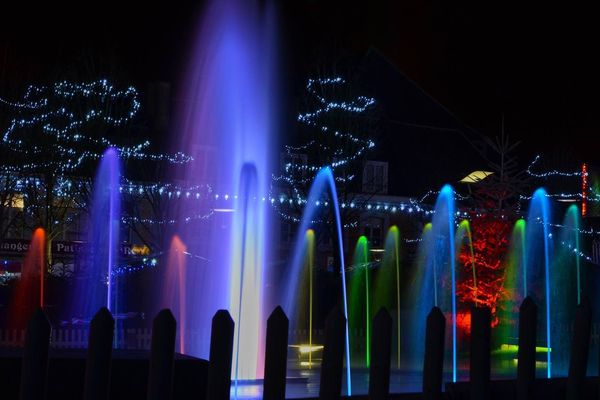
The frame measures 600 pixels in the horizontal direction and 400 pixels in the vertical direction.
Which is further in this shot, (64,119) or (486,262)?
(64,119)

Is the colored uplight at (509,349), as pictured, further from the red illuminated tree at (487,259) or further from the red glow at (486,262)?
the red glow at (486,262)

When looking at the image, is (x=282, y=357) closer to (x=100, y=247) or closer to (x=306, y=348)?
(x=306, y=348)

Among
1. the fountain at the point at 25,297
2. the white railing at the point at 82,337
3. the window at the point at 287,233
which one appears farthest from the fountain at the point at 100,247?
the window at the point at 287,233

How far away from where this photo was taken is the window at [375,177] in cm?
4322

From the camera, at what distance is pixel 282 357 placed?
4859 mm

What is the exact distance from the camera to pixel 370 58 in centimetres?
4959

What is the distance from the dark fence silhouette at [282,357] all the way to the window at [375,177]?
36.5 meters

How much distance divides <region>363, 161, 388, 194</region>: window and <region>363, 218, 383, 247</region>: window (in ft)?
5.27

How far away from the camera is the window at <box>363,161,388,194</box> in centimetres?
4322

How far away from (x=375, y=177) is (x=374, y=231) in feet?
11.2

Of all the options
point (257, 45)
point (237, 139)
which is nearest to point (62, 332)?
point (237, 139)

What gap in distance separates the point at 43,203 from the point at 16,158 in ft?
17.8

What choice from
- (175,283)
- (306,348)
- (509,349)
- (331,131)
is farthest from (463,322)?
(331,131)

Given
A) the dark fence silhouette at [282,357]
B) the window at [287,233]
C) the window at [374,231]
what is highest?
the window at [374,231]
